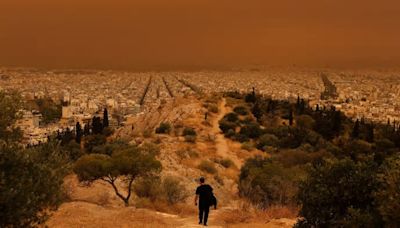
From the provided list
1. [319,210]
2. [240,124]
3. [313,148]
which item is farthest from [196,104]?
[319,210]

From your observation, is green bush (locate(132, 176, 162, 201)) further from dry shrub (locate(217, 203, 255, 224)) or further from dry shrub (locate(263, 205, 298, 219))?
dry shrub (locate(263, 205, 298, 219))

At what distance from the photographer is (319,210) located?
8125 millimetres

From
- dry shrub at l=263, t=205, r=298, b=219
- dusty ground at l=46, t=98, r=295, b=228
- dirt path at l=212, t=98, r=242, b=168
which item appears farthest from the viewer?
dirt path at l=212, t=98, r=242, b=168

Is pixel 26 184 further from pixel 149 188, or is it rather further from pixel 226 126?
pixel 226 126

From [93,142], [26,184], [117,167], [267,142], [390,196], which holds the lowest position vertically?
[93,142]

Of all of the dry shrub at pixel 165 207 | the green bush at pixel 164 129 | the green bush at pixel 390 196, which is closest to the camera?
the green bush at pixel 390 196

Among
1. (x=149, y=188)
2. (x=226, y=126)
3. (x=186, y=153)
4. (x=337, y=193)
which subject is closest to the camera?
(x=337, y=193)

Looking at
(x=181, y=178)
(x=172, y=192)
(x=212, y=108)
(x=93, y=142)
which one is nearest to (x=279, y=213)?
(x=172, y=192)

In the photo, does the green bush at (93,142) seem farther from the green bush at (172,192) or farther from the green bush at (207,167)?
the green bush at (172,192)

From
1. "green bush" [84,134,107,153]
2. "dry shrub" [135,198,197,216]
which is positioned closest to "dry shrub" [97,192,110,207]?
"dry shrub" [135,198,197,216]

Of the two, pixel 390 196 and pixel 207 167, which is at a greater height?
pixel 390 196

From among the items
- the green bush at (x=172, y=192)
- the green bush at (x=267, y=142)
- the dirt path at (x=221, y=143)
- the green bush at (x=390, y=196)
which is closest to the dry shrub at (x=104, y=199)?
the green bush at (x=172, y=192)

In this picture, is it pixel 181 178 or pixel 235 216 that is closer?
pixel 235 216

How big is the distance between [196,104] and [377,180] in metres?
33.1
